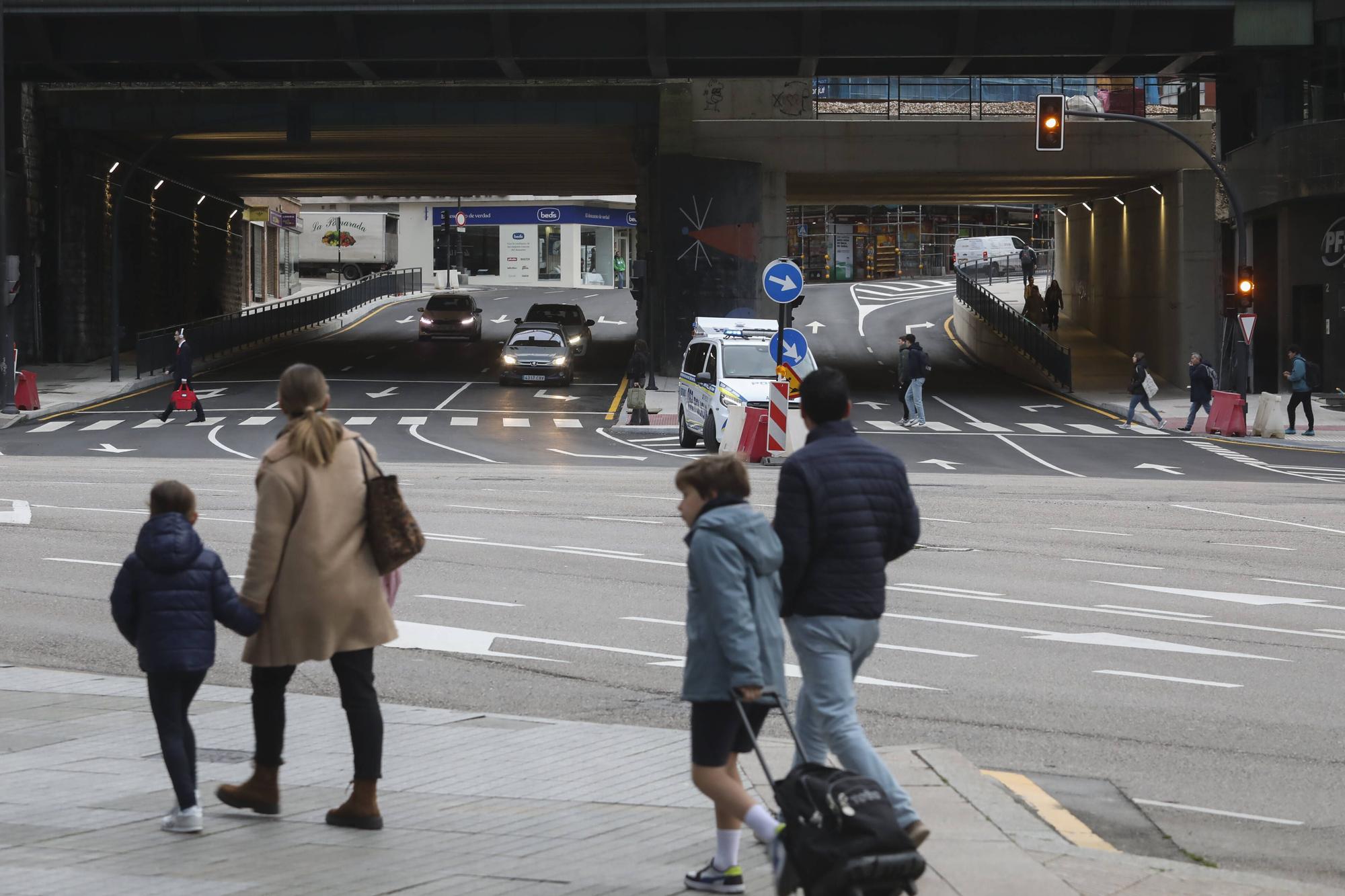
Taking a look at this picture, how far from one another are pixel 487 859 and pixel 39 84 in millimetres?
43548

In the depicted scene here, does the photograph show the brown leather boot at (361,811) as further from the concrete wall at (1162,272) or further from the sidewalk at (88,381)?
the concrete wall at (1162,272)

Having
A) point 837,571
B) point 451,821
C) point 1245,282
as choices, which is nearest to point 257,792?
point 451,821

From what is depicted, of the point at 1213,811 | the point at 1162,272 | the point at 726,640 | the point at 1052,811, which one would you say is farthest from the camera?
the point at 1162,272

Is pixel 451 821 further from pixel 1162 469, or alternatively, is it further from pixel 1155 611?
pixel 1162 469

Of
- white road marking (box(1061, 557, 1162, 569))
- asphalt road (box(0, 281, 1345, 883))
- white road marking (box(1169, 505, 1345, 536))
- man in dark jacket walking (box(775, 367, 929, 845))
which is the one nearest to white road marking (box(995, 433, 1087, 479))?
asphalt road (box(0, 281, 1345, 883))

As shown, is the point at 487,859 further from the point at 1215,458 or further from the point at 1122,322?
the point at 1122,322

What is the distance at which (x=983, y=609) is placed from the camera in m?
12.3

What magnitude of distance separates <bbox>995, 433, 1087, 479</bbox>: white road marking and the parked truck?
2692 inches

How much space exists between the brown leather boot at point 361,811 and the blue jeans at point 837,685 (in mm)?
1651

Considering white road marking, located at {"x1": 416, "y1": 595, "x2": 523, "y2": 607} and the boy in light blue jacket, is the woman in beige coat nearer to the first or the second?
the boy in light blue jacket

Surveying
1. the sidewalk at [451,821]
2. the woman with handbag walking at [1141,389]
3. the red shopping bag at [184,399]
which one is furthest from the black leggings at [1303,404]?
the sidewalk at [451,821]

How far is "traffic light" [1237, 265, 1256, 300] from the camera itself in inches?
1309

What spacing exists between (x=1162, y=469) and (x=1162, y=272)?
19.7 meters

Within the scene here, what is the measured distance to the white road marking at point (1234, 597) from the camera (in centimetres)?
1274
